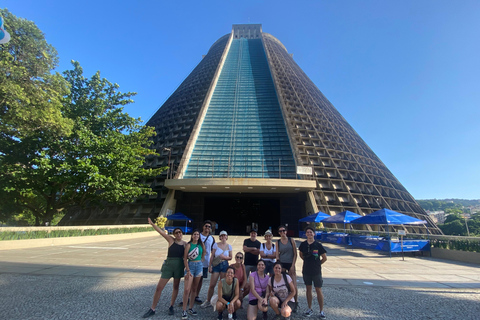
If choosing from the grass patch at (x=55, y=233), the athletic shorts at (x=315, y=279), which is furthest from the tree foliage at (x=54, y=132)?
the athletic shorts at (x=315, y=279)

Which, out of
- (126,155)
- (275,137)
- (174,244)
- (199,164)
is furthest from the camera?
(275,137)

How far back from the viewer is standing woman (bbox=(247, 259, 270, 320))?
5031mm

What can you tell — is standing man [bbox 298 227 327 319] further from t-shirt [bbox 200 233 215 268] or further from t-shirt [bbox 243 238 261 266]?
t-shirt [bbox 200 233 215 268]

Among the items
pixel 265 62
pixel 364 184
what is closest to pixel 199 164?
pixel 364 184

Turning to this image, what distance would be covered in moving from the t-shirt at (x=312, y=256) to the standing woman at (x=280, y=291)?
769 mm

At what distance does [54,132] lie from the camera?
18.9 m

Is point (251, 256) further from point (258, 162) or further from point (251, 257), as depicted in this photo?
point (258, 162)

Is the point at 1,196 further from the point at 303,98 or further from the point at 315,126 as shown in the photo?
the point at 303,98

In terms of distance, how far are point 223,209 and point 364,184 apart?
2317cm

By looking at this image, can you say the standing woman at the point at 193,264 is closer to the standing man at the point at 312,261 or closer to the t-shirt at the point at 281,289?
the t-shirt at the point at 281,289

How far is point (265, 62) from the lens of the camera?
62.8m

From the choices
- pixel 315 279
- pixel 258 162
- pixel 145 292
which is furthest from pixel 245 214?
pixel 315 279

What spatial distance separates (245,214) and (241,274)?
39.1 meters

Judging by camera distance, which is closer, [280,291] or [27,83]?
[280,291]
